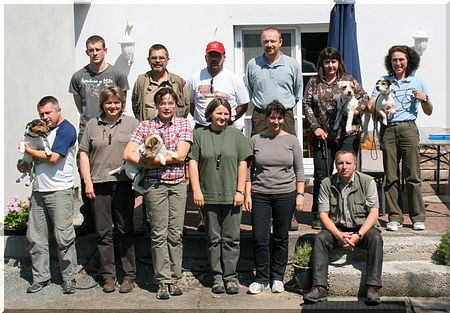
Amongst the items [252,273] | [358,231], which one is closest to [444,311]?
[358,231]

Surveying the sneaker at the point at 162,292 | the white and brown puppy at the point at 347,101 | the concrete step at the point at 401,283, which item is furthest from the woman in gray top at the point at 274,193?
the sneaker at the point at 162,292

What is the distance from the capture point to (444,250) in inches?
258

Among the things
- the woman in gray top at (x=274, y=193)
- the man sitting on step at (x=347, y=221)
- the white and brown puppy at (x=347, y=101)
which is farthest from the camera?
the white and brown puppy at (x=347, y=101)

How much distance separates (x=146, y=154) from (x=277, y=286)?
1681mm

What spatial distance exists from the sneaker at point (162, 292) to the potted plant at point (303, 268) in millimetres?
1176

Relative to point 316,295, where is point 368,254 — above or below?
above

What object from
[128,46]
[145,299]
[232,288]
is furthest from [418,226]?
[128,46]

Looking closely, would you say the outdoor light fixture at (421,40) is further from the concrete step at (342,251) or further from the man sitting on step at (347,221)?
the man sitting on step at (347,221)

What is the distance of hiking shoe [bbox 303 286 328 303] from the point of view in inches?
243

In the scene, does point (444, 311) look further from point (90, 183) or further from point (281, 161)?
point (90, 183)

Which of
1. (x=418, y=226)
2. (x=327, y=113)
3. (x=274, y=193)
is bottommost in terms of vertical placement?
(x=418, y=226)

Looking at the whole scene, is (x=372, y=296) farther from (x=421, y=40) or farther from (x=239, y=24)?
(x=239, y=24)

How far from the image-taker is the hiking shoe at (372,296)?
609cm

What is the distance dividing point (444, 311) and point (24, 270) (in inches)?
158
